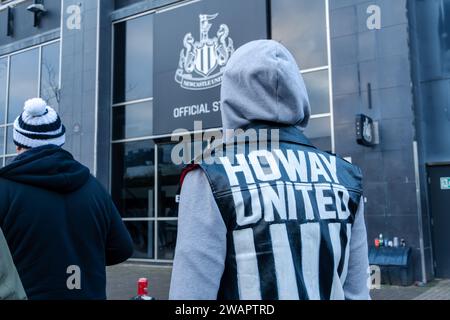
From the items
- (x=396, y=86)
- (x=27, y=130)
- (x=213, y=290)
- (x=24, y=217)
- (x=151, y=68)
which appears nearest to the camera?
(x=213, y=290)

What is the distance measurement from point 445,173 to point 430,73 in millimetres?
1992

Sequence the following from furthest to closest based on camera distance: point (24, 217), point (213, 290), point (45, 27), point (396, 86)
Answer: point (45, 27), point (396, 86), point (24, 217), point (213, 290)

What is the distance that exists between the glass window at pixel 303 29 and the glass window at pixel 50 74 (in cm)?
716

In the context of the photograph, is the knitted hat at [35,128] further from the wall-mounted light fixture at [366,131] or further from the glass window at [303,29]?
the glass window at [303,29]

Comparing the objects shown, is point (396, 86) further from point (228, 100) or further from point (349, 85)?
point (228, 100)

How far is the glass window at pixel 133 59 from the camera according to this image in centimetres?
1268

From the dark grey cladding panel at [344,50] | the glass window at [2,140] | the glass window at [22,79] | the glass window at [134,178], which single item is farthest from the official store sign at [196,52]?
the glass window at [2,140]

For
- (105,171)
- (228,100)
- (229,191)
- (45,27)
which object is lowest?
(229,191)

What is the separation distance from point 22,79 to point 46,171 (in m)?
14.3

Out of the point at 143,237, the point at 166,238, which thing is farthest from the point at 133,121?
the point at 166,238

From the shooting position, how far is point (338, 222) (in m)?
1.56

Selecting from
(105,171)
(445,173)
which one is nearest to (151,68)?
(105,171)

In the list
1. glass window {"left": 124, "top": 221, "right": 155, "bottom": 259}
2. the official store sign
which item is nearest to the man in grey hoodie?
the official store sign

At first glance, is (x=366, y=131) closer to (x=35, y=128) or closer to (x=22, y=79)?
(x=35, y=128)
